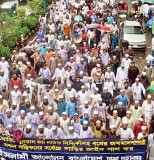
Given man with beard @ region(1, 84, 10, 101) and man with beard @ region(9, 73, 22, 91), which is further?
man with beard @ region(9, 73, 22, 91)

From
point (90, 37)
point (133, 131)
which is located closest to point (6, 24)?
point (90, 37)

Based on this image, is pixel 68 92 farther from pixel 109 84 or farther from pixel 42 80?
pixel 109 84

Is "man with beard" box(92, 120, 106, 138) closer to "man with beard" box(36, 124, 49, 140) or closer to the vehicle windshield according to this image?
"man with beard" box(36, 124, 49, 140)

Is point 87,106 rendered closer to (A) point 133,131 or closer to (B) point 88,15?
(A) point 133,131

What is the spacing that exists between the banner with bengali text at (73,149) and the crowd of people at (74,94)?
363 millimetres

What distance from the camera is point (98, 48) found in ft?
63.4

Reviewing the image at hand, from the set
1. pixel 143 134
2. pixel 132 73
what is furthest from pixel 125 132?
pixel 132 73

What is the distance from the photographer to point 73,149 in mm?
12133

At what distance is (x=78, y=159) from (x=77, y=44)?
10.6 metres

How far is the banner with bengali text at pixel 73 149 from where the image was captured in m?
12.0

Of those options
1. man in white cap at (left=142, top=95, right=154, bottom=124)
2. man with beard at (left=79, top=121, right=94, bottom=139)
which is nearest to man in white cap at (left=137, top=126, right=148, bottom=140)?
man with beard at (left=79, top=121, right=94, bottom=139)

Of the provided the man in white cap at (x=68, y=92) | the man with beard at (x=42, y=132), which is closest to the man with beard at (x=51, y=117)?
the man with beard at (x=42, y=132)

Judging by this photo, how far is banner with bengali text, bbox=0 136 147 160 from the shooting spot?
12000 mm

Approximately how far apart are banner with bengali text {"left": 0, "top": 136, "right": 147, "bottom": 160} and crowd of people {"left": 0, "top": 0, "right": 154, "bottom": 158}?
1.19ft
